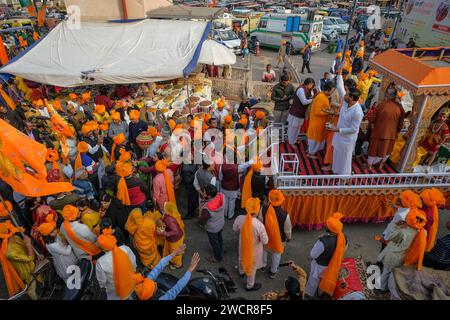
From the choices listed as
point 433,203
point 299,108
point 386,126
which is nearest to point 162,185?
point 299,108

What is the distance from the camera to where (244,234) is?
4027 millimetres

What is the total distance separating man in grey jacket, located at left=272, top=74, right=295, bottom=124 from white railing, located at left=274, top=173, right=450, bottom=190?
7.41 feet

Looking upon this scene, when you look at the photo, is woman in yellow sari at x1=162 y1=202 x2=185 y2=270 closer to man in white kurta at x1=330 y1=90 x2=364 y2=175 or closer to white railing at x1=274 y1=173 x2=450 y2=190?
white railing at x1=274 y1=173 x2=450 y2=190

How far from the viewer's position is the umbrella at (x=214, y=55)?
1052 cm

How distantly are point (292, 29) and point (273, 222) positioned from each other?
17578 millimetres

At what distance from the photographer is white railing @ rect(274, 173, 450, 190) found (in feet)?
16.5

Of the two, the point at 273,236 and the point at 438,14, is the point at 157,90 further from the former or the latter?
the point at 438,14

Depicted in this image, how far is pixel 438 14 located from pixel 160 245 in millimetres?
16068

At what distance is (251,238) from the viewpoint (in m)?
3.97

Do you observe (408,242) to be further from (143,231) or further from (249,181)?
(143,231)

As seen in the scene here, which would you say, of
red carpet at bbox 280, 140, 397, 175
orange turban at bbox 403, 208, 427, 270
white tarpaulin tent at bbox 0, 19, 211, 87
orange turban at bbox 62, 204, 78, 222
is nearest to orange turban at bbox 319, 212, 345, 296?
orange turban at bbox 403, 208, 427, 270

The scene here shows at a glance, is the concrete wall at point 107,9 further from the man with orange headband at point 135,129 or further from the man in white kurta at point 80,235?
the man in white kurta at point 80,235

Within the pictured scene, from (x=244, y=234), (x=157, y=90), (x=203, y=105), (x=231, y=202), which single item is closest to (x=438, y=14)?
(x=203, y=105)

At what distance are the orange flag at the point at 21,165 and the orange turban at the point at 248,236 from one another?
87.7 inches
